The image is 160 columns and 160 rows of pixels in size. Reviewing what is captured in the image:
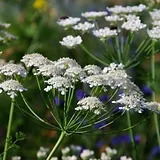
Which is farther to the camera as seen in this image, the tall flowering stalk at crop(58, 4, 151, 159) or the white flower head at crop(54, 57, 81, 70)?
the tall flowering stalk at crop(58, 4, 151, 159)

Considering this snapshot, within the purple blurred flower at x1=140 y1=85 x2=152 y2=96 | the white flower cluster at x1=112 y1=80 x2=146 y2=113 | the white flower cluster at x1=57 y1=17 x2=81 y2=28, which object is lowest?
the white flower cluster at x1=112 y1=80 x2=146 y2=113

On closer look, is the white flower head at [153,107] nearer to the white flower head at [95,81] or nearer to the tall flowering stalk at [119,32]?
the white flower head at [95,81]

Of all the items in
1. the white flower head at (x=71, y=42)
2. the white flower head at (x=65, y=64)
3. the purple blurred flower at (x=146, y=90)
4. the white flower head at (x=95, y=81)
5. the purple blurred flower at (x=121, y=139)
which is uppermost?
the purple blurred flower at (x=146, y=90)

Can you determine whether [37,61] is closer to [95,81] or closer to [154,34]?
[95,81]

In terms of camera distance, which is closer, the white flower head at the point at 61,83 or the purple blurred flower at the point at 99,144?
the white flower head at the point at 61,83

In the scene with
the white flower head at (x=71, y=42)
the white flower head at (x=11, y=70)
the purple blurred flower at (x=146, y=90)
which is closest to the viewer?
the white flower head at (x=11, y=70)

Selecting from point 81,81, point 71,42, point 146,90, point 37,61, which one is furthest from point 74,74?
point 146,90

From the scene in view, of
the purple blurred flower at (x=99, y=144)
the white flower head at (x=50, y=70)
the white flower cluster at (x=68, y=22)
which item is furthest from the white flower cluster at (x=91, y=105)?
the purple blurred flower at (x=99, y=144)

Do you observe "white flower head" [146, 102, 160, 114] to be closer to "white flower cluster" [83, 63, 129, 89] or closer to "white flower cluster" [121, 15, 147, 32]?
"white flower cluster" [83, 63, 129, 89]

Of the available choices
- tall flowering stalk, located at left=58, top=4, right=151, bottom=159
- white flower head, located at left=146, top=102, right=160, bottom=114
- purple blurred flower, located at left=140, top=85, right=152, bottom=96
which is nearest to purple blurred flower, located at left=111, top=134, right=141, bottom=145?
purple blurred flower, located at left=140, top=85, right=152, bottom=96

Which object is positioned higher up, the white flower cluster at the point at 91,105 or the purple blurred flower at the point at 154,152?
the purple blurred flower at the point at 154,152

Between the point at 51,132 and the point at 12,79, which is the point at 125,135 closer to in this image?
the point at 51,132
